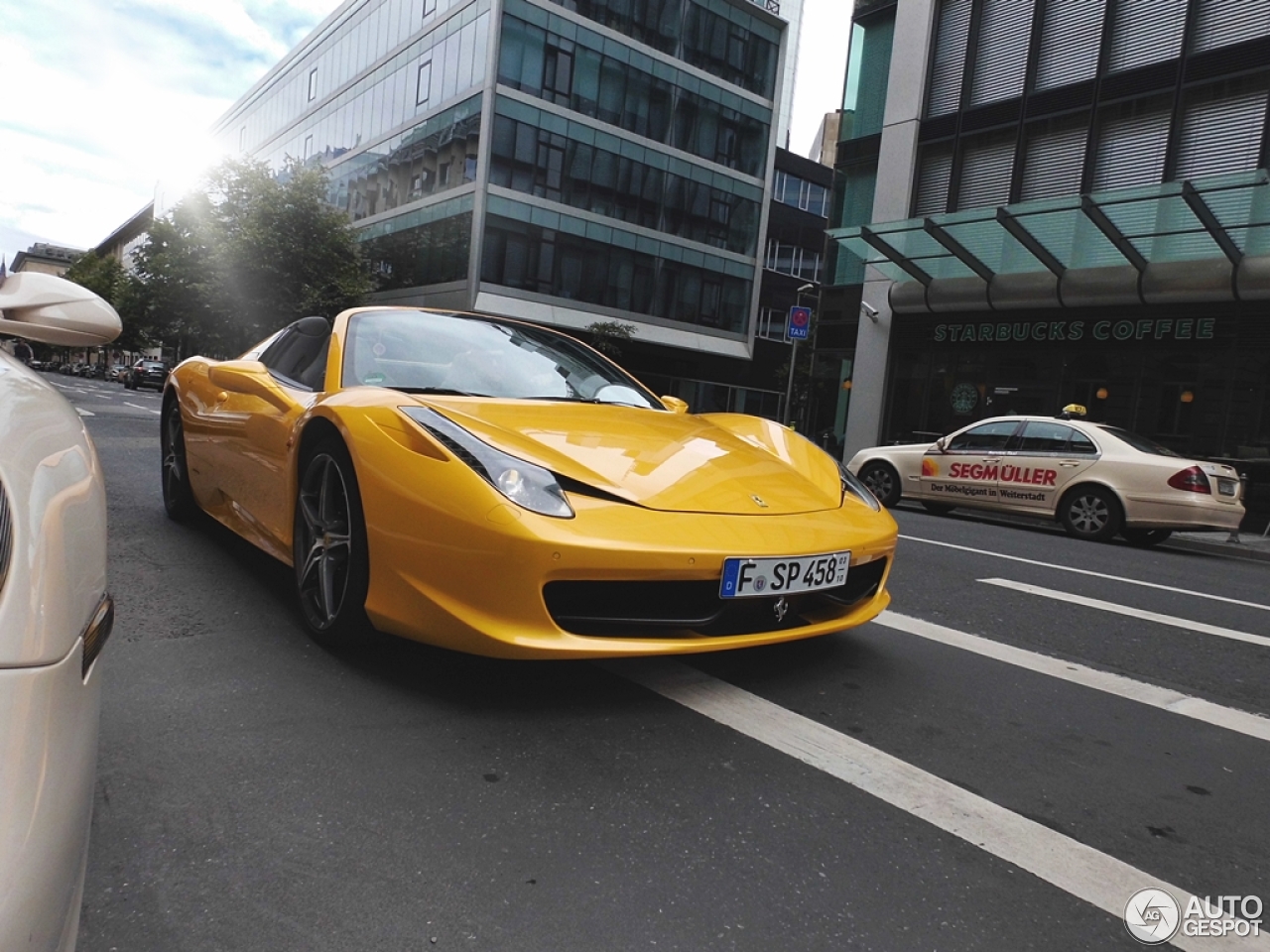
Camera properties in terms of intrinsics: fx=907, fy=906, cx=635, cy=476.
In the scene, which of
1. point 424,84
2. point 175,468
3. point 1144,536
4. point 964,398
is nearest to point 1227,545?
point 1144,536

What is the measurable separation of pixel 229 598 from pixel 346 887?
2223mm

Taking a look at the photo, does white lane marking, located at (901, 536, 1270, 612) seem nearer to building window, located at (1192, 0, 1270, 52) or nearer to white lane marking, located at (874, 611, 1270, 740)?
white lane marking, located at (874, 611, 1270, 740)

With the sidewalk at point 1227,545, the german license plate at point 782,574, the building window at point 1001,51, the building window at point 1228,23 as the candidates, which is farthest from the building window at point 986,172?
the german license plate at point 782,574

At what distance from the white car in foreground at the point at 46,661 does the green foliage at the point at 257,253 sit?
31.3 metres

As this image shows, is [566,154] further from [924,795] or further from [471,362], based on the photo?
[924,795]

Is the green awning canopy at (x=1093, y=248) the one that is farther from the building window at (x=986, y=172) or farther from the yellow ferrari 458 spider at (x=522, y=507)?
the yellow ferrari 458 spider at (x=522, y=507)

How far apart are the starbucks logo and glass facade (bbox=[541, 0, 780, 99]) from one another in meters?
20.8

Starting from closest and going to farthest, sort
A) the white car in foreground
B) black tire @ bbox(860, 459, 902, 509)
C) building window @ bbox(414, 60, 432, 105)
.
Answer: the white car in foreground
black tire @ bbox(860, 459, 902, 509)
building window @ bbox(414, 60, 432, 105)

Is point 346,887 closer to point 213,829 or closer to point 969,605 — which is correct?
point 213,829

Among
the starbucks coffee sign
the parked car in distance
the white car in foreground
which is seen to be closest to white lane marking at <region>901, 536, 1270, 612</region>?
the white car in foreground

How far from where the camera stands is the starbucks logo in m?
17.7

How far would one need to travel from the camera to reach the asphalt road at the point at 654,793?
161 centimetres

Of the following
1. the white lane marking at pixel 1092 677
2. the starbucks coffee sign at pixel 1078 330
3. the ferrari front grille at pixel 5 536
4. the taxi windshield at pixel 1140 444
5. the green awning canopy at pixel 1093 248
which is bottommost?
the white lane marking at pixel 1092 677

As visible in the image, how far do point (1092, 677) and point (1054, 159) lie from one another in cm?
1660
